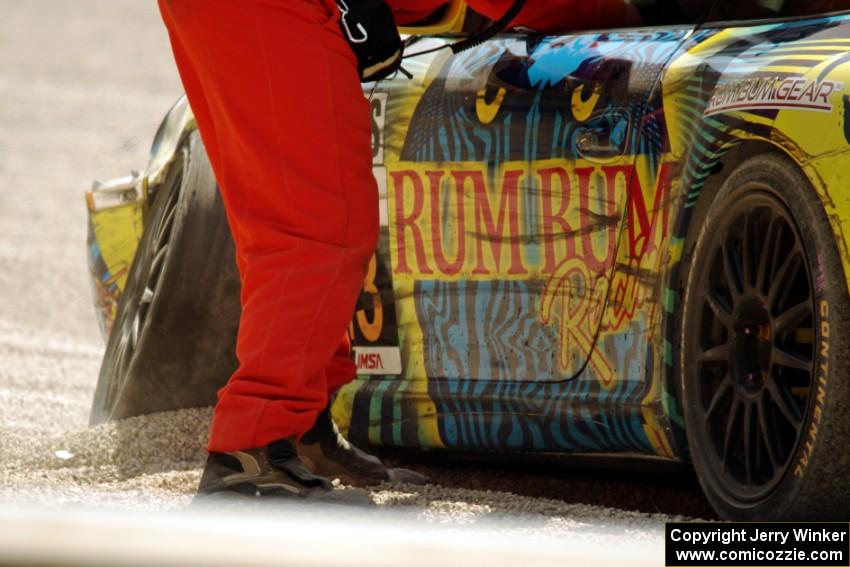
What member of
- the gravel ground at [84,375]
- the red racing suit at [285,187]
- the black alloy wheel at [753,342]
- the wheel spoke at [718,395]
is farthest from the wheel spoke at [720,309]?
the red racing suit at [285,187]

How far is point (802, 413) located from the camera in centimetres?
374

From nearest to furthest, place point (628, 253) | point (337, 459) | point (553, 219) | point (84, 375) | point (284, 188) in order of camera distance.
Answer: point (284, 188)
point (628, 253)
point (553, 219)
point (337, 459)
point (84, 375)

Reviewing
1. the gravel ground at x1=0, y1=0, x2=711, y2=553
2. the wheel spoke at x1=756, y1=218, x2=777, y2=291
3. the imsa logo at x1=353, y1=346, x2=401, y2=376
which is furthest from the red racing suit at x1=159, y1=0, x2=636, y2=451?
the wheel spoke at x1=756, y1=218, x2=777, y2=291

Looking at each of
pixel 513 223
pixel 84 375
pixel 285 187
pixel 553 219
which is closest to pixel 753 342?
pixel 553 219

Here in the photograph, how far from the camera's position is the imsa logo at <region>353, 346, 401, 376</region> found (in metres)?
4.95

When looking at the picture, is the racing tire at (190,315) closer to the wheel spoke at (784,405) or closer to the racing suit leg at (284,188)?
the racing suit leg at (284,188)

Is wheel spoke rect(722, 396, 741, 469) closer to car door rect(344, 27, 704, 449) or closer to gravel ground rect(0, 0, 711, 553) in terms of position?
gravel ground rect(0, 0, 711, 553)

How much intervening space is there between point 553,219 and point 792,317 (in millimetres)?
845

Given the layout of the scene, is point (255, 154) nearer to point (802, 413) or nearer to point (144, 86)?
point (802, 413)

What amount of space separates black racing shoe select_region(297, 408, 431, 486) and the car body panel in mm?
218

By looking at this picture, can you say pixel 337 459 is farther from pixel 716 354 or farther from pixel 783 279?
pixel 783 279

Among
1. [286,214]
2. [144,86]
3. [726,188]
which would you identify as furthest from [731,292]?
[144,86]

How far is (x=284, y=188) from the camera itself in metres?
4.16

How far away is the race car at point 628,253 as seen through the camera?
12.2 feet
